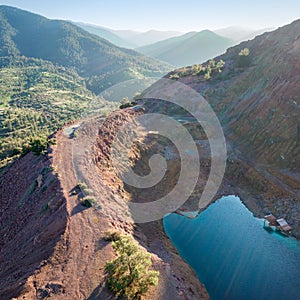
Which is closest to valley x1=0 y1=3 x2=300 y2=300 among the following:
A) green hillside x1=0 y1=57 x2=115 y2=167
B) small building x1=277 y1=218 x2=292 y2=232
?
small building x1=277 y1=218 x2=292 y2=232

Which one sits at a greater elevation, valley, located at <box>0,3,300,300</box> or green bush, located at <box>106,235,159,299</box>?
green bush, located at <box>106,235,159,299</box>

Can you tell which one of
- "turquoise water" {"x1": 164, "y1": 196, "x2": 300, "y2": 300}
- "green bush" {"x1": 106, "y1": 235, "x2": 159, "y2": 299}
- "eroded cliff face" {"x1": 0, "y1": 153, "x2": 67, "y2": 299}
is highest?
"green bush" {"x1": 106, "y1": 235, "x2": 159, "y2": 299}

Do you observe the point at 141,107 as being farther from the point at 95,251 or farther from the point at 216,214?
the point at 95,251

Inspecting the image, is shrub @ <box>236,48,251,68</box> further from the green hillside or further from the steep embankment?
the green hillside

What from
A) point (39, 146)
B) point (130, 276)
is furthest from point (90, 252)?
point (39, 146)

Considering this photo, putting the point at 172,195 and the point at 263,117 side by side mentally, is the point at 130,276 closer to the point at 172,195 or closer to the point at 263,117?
→ the point at 172,195

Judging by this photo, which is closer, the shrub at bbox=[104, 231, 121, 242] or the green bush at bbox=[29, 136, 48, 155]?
the shrub at bbox=[104, 231, 121, 242]

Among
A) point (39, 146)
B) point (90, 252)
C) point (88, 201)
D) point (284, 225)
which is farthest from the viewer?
point (39, 146)

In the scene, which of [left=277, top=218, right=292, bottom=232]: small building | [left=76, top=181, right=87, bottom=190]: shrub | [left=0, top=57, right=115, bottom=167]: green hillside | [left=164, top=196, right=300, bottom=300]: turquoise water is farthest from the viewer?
[left=0, top=57, right=115, bottom=167]: green hillside

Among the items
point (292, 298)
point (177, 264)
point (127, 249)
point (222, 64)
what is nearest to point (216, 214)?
point (177, 264)
